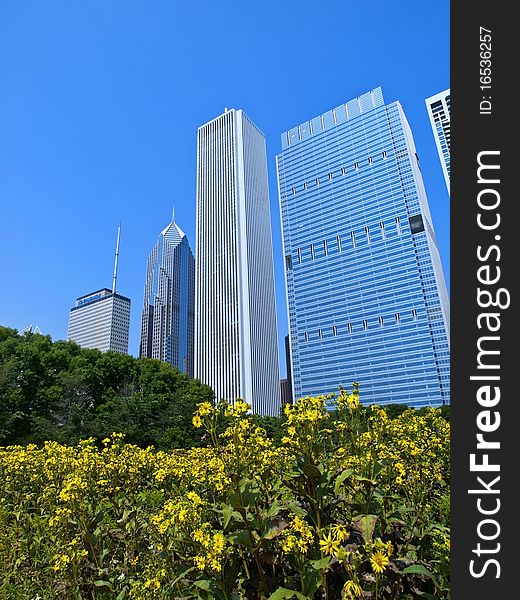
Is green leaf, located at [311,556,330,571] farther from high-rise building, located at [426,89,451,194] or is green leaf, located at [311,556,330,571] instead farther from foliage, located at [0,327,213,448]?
high-rise building, located at [426,89,451,194]

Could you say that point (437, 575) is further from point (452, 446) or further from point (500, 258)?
point (500, 258)

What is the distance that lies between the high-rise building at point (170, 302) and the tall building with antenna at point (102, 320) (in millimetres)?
7698

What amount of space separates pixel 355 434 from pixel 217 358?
9093cm

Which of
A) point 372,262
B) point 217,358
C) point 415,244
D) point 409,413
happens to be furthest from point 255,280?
point 409,413

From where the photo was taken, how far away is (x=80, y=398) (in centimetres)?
2006

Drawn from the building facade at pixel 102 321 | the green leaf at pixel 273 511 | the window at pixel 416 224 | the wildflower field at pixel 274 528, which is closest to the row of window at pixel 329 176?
the window at pixel 416 224

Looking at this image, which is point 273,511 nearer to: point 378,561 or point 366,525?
point 366,525

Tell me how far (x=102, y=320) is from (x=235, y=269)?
236 feet

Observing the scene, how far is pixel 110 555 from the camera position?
2.80 m

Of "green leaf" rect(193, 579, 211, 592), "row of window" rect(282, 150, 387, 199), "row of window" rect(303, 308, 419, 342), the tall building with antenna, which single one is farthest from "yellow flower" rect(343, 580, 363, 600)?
the tall building with antenna

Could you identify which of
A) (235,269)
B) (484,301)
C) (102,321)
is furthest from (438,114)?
(484,301)

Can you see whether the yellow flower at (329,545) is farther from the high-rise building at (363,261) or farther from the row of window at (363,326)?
the row of window at (363,326)

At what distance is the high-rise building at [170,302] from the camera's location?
139 m

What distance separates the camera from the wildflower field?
168 cm
